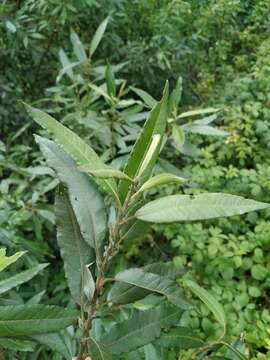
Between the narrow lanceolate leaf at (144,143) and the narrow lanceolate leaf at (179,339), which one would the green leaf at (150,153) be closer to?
the narrow lanceolate leaf at (144,143)

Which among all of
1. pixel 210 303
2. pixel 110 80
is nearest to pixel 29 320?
pixel 210 303

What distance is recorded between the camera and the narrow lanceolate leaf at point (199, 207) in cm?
64

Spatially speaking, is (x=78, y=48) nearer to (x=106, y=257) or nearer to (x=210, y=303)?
(x=210, y=303)

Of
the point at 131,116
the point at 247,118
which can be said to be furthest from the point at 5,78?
the point at 247,118

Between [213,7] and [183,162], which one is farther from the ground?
[213,7]

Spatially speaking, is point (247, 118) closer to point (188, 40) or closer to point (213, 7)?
point (188, 40)

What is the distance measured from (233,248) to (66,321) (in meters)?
1.22

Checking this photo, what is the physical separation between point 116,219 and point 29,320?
0.77 ft

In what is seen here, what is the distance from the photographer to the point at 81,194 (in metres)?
0.76

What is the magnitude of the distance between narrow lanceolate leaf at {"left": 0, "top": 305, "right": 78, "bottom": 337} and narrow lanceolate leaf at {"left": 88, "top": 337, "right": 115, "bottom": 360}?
60 mm

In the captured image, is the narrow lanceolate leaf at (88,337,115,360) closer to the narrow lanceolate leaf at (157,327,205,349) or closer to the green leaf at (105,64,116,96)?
the narrow lanceolate leaf at (157,327,205,349)

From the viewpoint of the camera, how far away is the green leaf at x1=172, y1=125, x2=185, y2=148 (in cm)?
168

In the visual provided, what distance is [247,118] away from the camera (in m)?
2.56

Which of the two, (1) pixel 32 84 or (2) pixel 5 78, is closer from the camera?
(2) pixel 5 78
